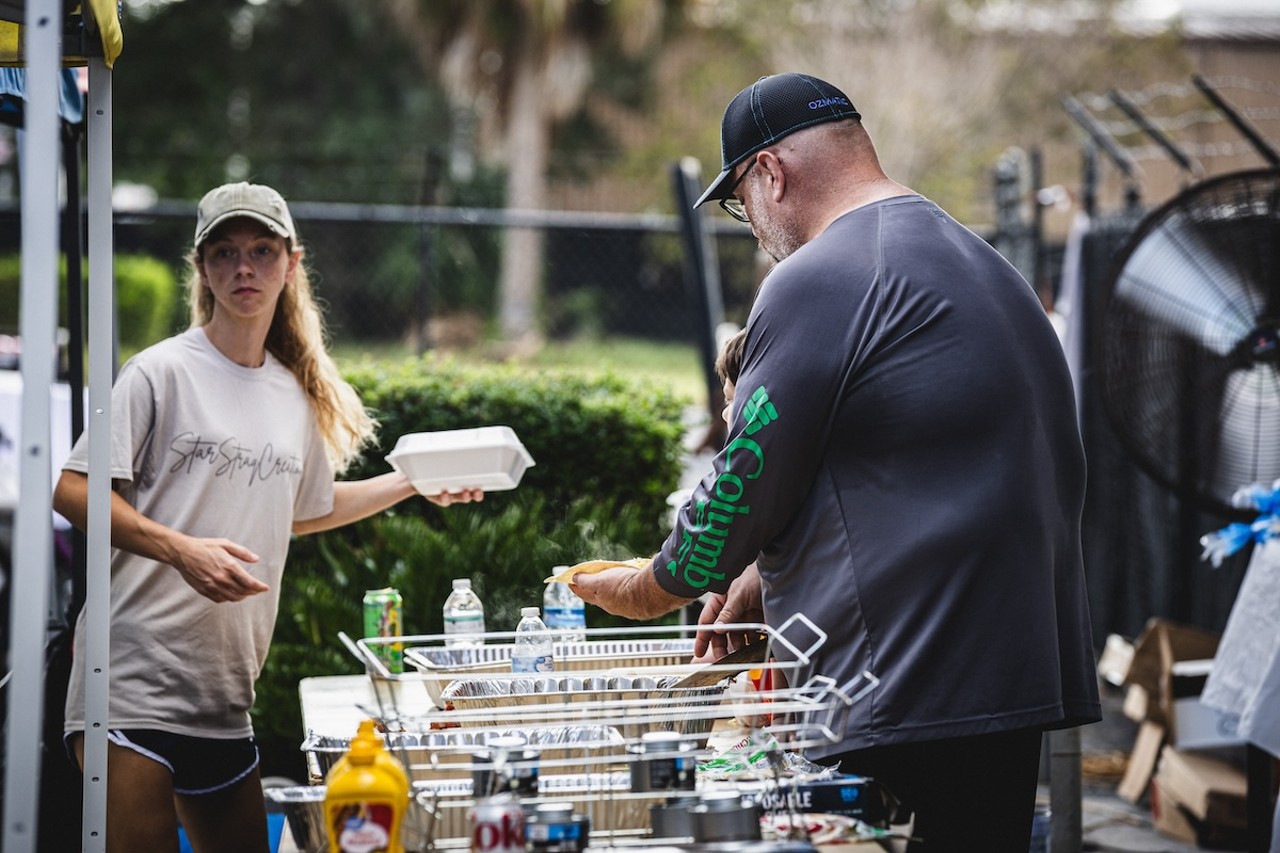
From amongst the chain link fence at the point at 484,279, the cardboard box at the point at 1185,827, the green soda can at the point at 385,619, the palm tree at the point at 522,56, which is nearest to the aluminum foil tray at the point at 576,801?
the green soda can at the point at 385,619

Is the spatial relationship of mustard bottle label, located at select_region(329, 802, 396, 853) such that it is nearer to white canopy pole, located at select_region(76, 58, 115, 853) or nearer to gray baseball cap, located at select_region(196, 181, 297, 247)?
white canopy pole, located at select_region(76, 58, 115, 853)

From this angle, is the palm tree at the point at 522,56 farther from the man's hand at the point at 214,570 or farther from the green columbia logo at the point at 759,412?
the green columbia logo at the point at 759,412

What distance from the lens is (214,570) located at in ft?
10.1

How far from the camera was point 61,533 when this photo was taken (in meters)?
5.53

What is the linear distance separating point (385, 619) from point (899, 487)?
1.99 metres

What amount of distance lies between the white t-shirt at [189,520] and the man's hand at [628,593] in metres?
1.11

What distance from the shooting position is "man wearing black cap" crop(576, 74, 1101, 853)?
2391 mm

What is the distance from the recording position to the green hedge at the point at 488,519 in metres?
5.44

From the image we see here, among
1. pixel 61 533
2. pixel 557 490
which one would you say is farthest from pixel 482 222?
pixel 61 533

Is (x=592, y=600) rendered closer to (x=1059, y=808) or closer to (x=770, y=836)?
(x=770, y=836)

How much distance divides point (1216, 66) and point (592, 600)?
3112 centimetres

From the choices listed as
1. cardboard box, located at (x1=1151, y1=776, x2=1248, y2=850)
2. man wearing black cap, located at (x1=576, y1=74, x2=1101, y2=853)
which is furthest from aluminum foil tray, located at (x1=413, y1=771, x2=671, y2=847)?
cardboard box, located at (x1=1151, y1=776, x2=1248, y2=850)

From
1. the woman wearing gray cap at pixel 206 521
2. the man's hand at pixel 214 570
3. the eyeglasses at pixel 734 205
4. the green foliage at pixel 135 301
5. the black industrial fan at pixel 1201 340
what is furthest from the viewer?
the green foliage at pixel 135 301

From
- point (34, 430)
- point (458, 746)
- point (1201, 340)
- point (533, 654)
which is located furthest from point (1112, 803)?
point (34, 430)
